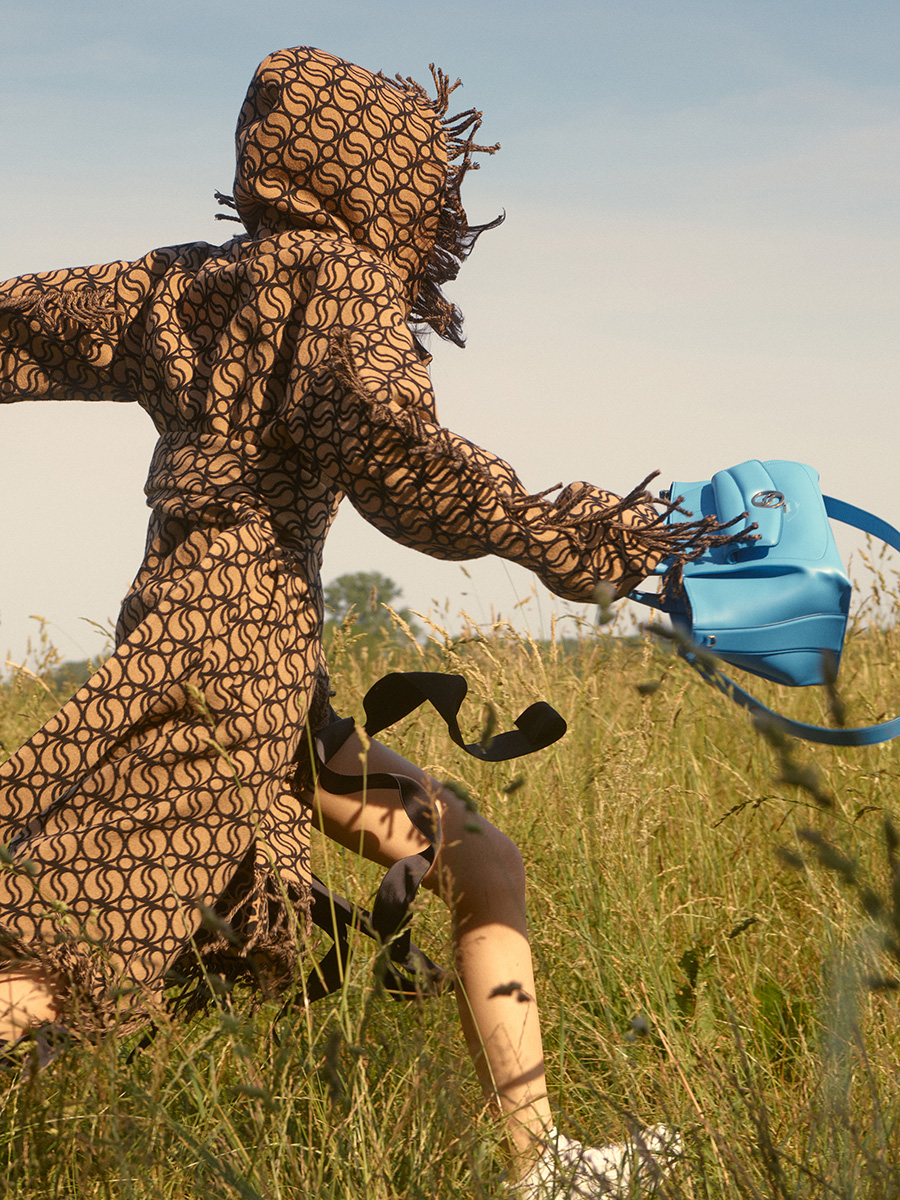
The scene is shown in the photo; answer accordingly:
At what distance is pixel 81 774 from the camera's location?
1.65 metres

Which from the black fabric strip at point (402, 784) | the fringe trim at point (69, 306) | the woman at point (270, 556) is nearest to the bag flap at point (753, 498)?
the woman at point (270, 556)

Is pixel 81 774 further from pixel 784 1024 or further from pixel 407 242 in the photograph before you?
pixel 784 1024

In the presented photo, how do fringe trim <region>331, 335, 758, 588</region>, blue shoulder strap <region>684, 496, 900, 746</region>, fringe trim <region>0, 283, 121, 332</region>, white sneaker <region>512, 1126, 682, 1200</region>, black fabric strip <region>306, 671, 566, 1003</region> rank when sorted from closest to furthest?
white sneaker <region>512, 1126, 682, 1200</region> < blue shoulder strap <region>684, 496, 900, 746</region> < fringe trim <region>331, 335, 758, 588</region> < black fabric strip <region>306, 671, 566, 1003</region> < fringe trim <region>0, 283, 121, 332</region>

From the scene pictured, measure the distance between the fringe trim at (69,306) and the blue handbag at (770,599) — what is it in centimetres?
117

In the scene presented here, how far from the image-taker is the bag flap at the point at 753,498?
177 centimetres

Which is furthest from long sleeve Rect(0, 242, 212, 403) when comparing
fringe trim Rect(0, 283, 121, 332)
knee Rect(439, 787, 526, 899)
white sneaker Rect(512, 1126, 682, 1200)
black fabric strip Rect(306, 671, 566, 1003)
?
white sneaker Rect(512, 1126, 682, 1200)

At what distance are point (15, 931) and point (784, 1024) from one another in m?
1.50

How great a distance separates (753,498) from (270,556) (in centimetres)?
86

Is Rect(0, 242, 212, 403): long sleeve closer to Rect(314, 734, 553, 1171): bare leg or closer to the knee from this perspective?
Rect(314, 734, 553, 1171): bare leg

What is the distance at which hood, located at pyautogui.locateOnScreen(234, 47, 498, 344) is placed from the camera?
5.90 ft

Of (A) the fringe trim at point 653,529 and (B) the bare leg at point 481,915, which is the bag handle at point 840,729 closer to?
(A) the fringe trim at point 653,529

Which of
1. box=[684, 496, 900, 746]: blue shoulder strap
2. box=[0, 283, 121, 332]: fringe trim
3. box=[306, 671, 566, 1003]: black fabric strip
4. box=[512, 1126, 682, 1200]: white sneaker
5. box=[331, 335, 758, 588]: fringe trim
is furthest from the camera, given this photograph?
box=[0, 283, 121, 332]: fringe trim

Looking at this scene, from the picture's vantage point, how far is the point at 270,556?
1784 millimetres

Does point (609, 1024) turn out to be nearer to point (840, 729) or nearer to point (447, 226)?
point (840, 729)
